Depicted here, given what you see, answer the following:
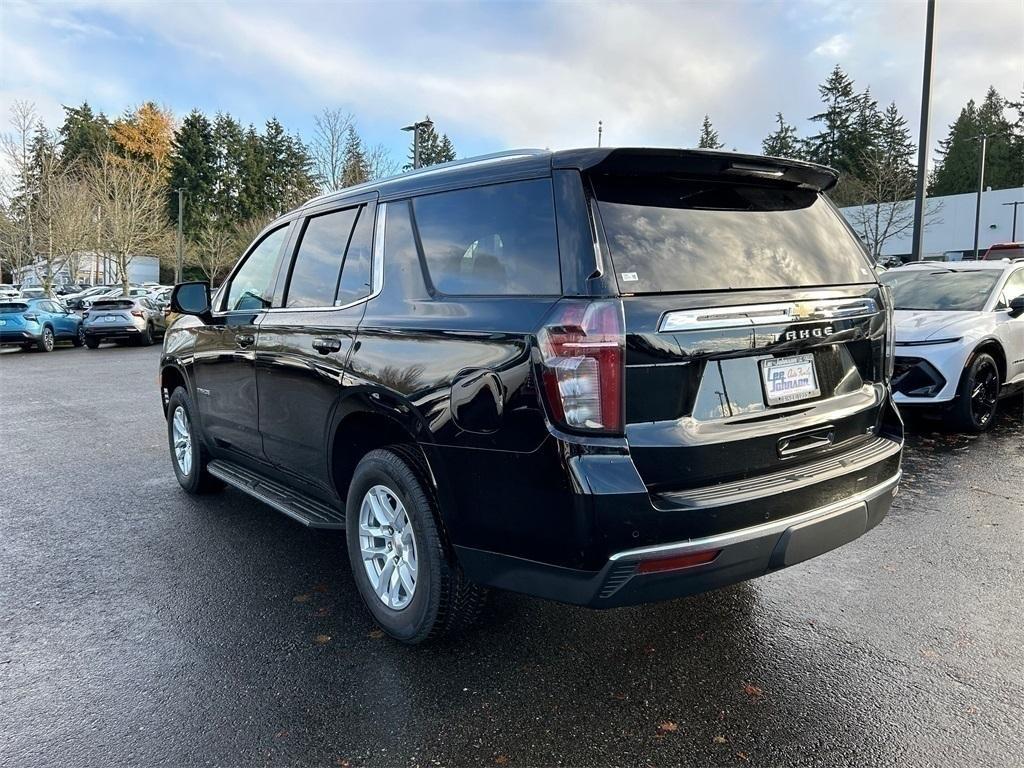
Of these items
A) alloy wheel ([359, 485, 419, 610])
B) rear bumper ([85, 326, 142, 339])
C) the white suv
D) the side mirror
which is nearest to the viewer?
alloy wheel ([359, 485, 419, 610])

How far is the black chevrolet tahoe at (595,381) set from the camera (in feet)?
8.23

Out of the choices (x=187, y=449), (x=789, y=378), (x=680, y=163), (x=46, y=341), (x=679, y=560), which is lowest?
(x=46, y=341)

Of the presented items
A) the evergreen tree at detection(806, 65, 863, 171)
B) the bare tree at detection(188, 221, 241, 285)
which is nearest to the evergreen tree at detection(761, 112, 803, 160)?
the evergreen tree at detection(806, 65, 863, 171)

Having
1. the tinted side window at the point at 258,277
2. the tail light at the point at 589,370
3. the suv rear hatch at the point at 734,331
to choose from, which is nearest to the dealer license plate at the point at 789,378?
the suv rear hatch at the point at 734,331

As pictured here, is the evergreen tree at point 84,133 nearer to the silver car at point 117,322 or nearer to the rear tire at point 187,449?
the silver car at point 117,322

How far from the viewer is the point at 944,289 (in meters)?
8.21

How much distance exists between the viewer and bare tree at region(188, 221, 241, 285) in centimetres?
5188

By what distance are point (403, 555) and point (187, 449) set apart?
126 inches

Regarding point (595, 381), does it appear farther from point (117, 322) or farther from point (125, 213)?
point (125, 213)

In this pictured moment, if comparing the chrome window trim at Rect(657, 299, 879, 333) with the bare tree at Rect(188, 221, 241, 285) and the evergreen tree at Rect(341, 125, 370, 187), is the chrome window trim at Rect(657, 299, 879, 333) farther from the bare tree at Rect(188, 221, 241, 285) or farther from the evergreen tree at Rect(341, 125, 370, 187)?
the bare tree at Rect(188, 221, 241, 285)

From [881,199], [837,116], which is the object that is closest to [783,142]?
[837,116]

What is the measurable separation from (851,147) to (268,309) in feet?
253

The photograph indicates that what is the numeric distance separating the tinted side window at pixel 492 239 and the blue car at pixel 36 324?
809 inches

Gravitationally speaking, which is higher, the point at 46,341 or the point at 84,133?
the point at 84,133
